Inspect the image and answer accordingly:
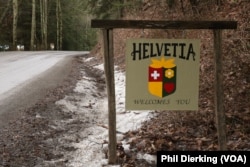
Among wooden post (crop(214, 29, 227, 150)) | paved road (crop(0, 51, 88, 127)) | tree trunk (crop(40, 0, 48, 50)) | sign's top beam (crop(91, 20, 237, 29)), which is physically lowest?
paved road (crop(0, 51, 88, 127))

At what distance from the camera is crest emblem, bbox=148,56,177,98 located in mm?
5934

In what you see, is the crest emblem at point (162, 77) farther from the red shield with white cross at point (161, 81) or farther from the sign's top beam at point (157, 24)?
the sign's top beam at point (157, 24)

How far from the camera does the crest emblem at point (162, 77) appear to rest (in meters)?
5.93

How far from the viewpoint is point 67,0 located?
53562 mm

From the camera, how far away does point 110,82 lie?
20.2 feet

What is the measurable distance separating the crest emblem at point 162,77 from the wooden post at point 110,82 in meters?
0.59

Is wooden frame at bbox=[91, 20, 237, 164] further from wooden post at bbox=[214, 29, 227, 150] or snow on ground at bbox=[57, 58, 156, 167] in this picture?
snow on ground at bbox=[57, 58, 156, 167]

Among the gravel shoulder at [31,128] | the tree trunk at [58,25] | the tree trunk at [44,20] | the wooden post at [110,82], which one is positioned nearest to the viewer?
the wooden post at [110,82]

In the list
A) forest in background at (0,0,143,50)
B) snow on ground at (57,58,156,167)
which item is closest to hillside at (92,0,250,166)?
snow on ground at (57,58,156,167)

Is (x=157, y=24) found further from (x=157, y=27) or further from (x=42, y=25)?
(x=42, y=25)

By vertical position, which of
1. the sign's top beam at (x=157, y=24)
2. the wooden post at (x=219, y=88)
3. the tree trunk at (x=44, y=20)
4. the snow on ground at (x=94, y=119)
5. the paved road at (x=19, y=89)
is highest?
the tree trunk at (x=44, y=20)

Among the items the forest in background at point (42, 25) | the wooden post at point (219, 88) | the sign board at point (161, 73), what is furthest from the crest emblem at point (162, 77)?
the forest in background at point (42, 25)

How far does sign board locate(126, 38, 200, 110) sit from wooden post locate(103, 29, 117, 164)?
0.85 feet

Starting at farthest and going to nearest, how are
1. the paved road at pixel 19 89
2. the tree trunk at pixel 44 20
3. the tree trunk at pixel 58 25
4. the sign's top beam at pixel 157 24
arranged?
1. the tree trunk at pixel 58 25
2. the tree trunk at pixel 44 20
3. the paved road at pixel 19 89
4. the sign's top beam at pixel 157 24
